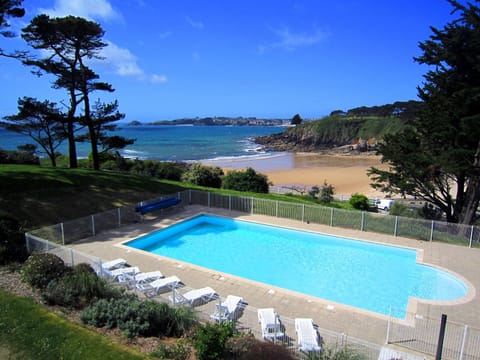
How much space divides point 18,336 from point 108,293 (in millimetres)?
2146

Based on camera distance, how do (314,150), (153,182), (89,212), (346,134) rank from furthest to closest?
(346,134), (314,150), (153,182), (89,212)

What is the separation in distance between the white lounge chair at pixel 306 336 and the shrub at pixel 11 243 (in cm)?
913

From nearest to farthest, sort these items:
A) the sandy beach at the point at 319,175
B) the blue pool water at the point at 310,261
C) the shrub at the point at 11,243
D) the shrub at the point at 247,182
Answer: the shrub at the point at 11,243
the blue pool water at the point at 310,261
the shrub at the point at 247,182
the sandy beach at the point at 319,175

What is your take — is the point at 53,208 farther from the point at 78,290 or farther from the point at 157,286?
the point at 78,290

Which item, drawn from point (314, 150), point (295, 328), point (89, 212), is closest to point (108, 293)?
point (295, 328)

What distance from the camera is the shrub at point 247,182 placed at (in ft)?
85.3

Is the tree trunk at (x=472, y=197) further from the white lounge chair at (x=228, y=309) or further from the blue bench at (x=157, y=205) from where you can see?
the blue bench at (x=157, y=205)

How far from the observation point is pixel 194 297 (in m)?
9.04

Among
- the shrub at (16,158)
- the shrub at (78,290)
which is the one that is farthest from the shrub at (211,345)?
the shrub at (16,158)

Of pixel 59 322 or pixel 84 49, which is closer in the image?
pixel 59 322

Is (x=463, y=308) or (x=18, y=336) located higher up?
(x=18, y=336)

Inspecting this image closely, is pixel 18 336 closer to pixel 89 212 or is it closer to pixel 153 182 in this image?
pixel 89 212

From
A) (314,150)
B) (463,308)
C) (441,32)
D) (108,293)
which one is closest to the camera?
(108,293)

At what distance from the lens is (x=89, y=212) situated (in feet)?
54.3
